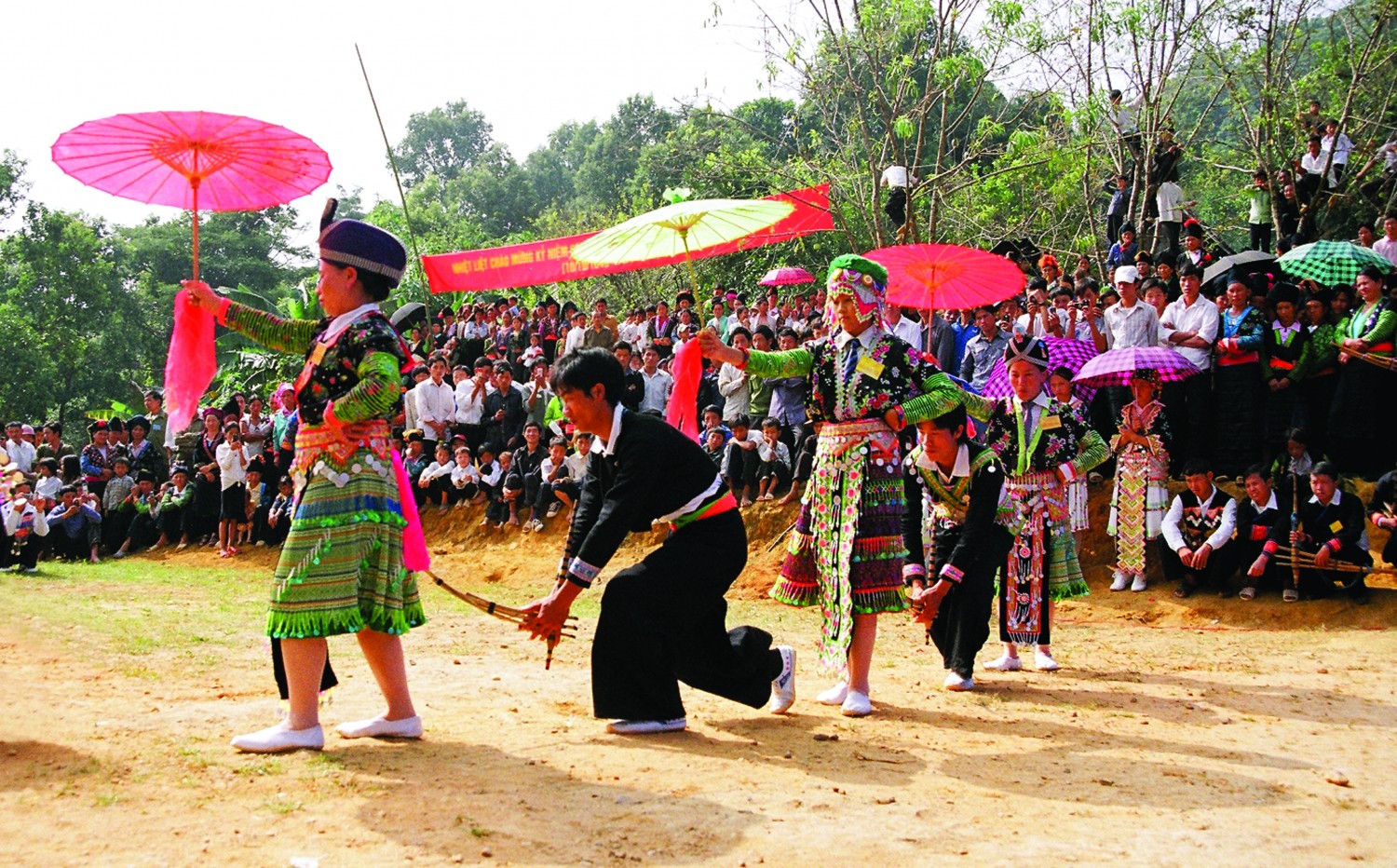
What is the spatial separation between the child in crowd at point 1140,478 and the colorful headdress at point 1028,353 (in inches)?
132

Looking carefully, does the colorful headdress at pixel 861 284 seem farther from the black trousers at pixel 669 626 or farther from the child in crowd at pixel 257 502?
the child in crowd at pixel 257 502

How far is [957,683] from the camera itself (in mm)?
6508

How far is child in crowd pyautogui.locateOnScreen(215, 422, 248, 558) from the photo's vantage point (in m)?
16.0

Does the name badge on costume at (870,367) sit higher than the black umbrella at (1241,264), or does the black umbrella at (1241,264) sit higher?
the black umbrella at (1241,264)

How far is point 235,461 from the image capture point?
16000 mm

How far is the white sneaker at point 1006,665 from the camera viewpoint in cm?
732

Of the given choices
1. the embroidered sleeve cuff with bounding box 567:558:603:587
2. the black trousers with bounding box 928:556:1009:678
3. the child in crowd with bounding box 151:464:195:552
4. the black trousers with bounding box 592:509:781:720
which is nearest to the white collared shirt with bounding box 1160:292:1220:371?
the black trousers with bounding box 928:556:1009:678

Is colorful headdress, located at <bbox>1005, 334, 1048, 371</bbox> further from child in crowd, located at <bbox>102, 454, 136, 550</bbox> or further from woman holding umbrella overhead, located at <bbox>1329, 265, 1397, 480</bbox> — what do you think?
child in crowd, located at <bbox>102, 454, 136, 550</bbox>

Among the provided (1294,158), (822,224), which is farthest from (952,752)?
(1294,158)

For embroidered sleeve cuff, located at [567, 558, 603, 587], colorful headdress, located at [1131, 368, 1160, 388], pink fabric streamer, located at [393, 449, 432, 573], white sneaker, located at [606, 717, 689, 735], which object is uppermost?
colorful headdress, located at [1131, 368, 1160, 388]

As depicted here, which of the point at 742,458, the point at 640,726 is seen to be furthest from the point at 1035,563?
the point at 742,458

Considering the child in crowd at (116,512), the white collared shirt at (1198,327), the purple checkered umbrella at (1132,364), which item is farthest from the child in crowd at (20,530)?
the white collared shirt at (1198,327)

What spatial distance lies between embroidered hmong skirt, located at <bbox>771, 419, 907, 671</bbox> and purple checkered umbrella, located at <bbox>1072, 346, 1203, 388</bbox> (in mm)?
4090

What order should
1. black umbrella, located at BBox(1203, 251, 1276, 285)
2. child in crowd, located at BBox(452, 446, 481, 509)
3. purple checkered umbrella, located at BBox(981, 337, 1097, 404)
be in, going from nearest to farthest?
purple checkered umbrella, located at BBox(981, 337, 1097, 404)
black umbrella, located at BBox(1203, 251, 1276, 285)
child in crowd, located at BBox(452, 446, 481, 509)
